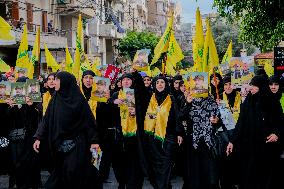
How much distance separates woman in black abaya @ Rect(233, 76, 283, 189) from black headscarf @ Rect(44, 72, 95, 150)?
6.99ft

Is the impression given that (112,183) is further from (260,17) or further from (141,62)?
(260,17)

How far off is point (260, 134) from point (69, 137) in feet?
8.20

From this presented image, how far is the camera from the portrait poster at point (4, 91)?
8.95 m

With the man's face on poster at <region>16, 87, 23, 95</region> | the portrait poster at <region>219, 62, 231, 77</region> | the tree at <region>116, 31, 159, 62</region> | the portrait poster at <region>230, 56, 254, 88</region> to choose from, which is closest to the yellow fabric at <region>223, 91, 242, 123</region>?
the portrait poster at <region>230, 56, 254, 88</region>

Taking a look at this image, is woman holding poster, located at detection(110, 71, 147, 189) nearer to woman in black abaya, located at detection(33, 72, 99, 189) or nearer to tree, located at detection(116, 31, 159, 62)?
woman in black abaya, located at detection(33, 72, 99, 189)

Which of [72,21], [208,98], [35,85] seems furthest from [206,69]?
[72,21]

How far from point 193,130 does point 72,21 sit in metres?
28.0

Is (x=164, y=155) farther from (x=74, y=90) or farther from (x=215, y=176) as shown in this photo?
(x=74, y=90)

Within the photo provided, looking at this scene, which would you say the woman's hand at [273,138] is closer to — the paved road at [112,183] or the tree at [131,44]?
the paved road at [112,183]

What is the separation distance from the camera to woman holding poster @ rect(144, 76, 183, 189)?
26.0 feet

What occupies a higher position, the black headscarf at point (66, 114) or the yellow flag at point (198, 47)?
the yellow flag at point (198, 47)

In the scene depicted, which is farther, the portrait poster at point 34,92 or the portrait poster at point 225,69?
the portrait poster at point 225,69

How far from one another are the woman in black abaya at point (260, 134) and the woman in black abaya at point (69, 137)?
2097 mm

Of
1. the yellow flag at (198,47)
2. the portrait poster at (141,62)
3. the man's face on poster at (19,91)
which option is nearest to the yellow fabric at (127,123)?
the portrait poster at (141,62)
